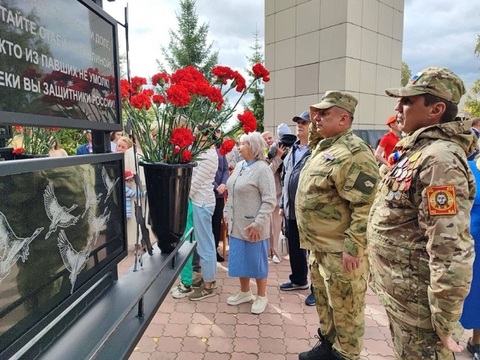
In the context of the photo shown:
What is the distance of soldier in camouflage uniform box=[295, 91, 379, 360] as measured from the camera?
218 centimetres

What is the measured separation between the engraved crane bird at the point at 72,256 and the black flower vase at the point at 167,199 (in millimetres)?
578

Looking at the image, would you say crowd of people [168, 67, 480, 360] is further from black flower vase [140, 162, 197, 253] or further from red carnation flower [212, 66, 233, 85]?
black flower vase [140, 162, 197, 253]

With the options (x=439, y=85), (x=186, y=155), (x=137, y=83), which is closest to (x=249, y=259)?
(x=186, y=155)

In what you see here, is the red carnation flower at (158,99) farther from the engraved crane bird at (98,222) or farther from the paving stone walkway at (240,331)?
the paving stone walkway at (240,331)

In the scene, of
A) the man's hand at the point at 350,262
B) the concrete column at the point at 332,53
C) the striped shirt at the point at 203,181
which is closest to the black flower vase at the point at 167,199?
the man's hand at the point at 350,262

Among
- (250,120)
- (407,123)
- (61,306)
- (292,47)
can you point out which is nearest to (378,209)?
(407,123)

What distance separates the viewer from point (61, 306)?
50.6 inches

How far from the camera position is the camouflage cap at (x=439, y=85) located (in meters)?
1.60

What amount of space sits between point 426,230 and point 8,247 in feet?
5.05

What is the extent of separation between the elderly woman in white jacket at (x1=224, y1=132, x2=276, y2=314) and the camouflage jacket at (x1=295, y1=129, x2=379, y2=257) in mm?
727

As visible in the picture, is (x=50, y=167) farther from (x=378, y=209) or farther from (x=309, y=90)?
(x=309, y=90)

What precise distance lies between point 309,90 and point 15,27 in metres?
9.65

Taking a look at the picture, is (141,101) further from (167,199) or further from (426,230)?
(426,230)

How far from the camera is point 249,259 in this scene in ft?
10.8
